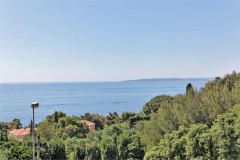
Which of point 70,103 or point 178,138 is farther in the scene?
point 70,103

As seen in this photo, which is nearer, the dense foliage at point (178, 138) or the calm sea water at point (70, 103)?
the dense foliage at point (178, 138)

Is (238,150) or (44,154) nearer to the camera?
(238,150)

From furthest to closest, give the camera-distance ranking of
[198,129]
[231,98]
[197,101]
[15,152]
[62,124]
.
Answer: [62,124], [197,101], [231,98], [15,152], [198,129]

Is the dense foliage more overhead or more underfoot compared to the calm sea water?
more overhead

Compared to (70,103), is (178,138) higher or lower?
Answer: higher

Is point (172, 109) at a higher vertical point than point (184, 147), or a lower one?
higher

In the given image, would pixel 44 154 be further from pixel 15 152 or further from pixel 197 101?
pixel 197 101

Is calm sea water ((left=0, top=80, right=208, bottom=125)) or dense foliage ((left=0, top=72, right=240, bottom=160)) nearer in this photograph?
dense foliage ((left=0, top=72, right=240, bottom=160))

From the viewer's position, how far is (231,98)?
42.4 feet

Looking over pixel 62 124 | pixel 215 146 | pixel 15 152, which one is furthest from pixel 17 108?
pixel 215 146

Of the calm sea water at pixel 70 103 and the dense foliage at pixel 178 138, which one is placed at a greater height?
the dense foliage at pixel 178 138

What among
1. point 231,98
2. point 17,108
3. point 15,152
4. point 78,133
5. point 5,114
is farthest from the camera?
point 17,108

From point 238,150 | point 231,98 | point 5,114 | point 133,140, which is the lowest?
point 5,114

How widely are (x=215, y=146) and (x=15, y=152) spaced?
325 inches
